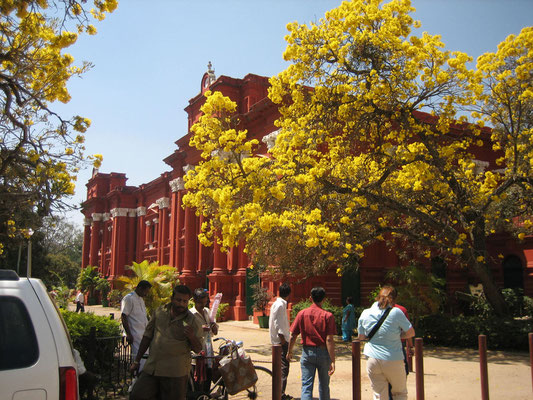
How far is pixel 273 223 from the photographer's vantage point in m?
11.6

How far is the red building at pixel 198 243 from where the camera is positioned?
65.7ft

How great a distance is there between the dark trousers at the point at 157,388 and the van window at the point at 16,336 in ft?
5.36

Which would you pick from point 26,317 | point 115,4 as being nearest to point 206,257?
point 115,4

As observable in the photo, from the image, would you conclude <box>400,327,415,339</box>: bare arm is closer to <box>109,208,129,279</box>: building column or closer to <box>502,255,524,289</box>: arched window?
<box>502,255,524,289</box>: arched window

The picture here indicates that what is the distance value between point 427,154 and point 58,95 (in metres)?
8.91

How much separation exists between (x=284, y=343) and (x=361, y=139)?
792 centimetres

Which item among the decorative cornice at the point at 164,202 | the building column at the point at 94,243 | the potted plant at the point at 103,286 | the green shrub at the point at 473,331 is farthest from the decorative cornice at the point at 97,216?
→ the green shrub at the point at 473,331

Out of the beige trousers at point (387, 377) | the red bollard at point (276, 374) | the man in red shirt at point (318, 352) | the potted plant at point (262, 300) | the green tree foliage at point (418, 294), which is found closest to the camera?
the red bollard at point (276, 374)

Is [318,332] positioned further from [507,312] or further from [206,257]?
[206,257]

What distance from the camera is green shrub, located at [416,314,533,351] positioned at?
41.6 feet

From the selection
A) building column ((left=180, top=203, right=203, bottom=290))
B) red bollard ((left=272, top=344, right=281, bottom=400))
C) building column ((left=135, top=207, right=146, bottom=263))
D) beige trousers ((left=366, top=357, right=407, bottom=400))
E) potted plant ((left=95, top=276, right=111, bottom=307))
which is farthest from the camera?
potted plant ((left=95, top=276, right=111, bottom=307))

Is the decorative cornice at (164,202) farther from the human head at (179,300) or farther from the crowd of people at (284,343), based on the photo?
the human head at (179,300)

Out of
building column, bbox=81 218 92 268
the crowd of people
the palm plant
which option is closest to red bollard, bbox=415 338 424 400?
the crowd of people

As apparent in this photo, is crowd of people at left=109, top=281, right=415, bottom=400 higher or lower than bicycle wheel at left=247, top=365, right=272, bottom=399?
higher
